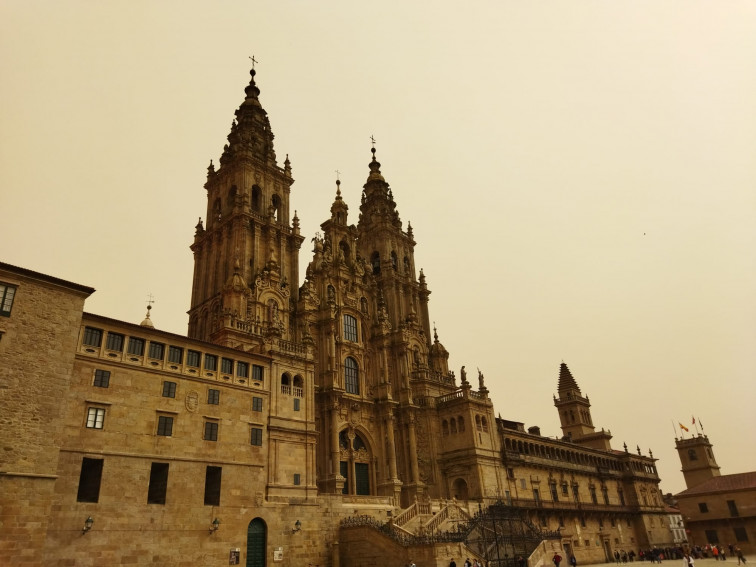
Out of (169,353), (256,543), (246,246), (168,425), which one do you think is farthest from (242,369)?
(246,246)

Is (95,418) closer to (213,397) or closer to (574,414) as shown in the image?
(213,397)

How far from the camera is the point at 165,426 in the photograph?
31734mm

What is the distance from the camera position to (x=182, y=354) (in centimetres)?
3416

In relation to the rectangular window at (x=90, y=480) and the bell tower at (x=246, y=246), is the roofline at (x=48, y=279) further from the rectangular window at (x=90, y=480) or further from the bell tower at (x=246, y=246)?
the bell tower at (x=246, y=246)

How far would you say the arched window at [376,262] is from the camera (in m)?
68.9

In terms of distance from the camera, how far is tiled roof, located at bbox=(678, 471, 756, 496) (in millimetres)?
75625

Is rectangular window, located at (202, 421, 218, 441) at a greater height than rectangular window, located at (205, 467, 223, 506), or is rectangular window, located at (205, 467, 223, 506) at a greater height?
rectangular window, located at (202, 421, 218, 441)

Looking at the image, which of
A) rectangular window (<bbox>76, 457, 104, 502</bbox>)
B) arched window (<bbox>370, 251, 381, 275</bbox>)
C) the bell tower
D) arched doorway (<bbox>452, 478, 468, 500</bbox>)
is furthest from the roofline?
arched window (<bbox>370, 251, 381, 275</bbox>)

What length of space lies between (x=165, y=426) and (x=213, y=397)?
12.2ft

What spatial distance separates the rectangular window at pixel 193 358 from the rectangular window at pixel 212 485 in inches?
245

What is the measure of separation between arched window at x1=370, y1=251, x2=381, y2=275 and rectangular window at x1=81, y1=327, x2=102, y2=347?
40908 mm

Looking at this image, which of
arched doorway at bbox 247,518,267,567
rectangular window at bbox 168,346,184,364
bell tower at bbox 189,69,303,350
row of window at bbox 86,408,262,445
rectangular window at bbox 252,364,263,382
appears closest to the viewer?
row of window at bbox 86,408,262,445

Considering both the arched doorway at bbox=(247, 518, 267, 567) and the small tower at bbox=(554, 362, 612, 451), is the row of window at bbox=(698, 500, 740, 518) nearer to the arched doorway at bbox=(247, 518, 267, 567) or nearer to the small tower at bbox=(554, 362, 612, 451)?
the small tower at bbox=(554, 362, 612, 451)

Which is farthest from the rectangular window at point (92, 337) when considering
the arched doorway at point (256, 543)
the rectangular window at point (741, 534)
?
the rectangular window at point (741, 534)
